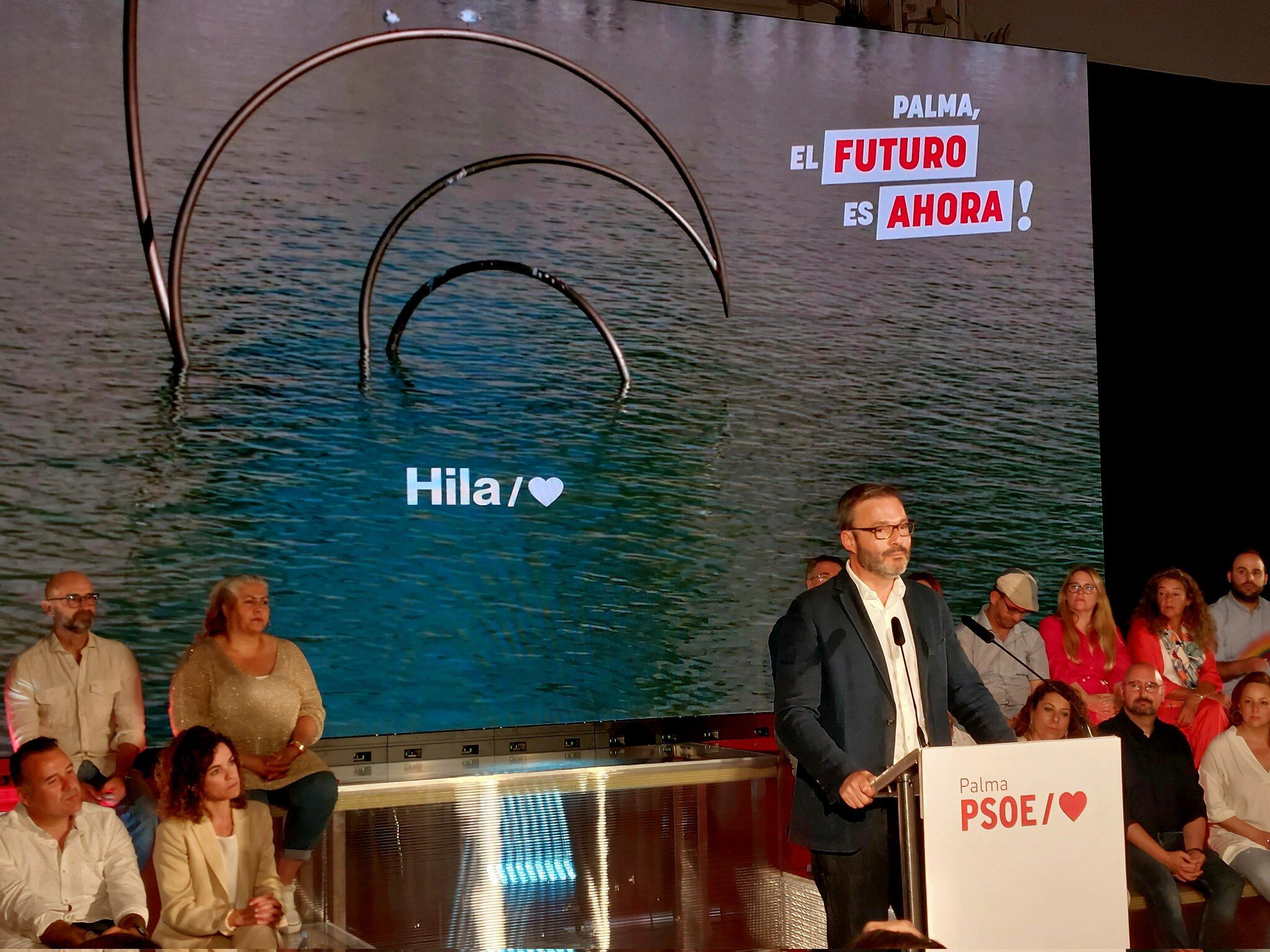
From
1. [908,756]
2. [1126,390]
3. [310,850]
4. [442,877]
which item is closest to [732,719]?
[442,877]

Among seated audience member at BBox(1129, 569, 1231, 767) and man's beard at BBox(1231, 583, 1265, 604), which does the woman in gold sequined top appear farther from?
man's beard at BBox(1231, 583, 1265, 604)

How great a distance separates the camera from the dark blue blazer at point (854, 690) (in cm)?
272

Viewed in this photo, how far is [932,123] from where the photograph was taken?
589cm

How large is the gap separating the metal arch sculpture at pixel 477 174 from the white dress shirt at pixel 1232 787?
2.49 meters

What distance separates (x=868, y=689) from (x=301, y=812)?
5.89ft

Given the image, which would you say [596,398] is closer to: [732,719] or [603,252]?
[603,252]

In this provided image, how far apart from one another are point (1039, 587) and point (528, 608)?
2.32m

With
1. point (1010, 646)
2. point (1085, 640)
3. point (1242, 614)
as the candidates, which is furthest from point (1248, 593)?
point (1010, 646)

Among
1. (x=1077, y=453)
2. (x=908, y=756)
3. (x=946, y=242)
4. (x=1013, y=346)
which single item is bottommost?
(x=908, y=756)

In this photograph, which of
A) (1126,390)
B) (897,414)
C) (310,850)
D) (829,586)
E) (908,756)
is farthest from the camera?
(1126,390)

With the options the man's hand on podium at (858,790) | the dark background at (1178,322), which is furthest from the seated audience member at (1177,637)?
the man's hand on podium at (858,790)

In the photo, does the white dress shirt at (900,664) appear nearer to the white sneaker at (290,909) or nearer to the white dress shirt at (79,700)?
the white sneaker at (290,909)

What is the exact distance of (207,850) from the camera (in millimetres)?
3193

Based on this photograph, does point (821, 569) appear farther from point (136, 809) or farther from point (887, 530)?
point (136, 809)
